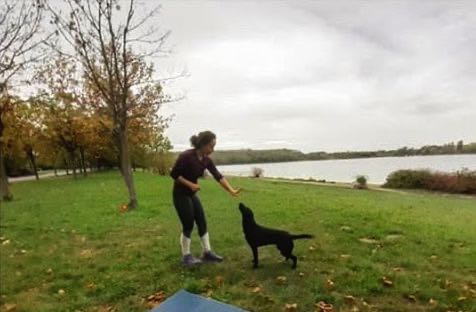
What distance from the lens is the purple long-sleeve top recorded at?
6.47 meters

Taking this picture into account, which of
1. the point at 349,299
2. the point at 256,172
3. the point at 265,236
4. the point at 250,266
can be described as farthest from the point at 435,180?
the point at 349,299

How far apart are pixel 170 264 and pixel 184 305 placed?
13.5 feet

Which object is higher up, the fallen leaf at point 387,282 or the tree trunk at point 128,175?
the tree trunk at point 128,175

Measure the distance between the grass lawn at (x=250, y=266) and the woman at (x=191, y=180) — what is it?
0.60 m

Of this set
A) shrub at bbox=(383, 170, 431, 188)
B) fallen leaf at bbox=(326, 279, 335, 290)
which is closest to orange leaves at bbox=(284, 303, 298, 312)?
fallen leaf at bbox=(326, 279, 335, 290)

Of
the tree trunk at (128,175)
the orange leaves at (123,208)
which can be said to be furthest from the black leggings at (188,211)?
the tree trunk at (128,175)

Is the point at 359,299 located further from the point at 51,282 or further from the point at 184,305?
the point at 51,282

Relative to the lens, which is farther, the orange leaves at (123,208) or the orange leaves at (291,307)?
the orange leaves at (123,208)

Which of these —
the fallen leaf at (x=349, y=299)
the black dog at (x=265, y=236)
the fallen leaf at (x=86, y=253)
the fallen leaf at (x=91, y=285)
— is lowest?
the fallen leaf at (x=91, y=285)

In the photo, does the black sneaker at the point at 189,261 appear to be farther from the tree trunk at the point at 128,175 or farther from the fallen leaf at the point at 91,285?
the tree trunk at the point at 128,175

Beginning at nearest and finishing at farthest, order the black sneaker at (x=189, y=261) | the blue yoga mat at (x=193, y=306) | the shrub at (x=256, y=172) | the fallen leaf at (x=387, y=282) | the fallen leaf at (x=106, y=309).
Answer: the blue yoga mat at (x=193, y=306)
the fallen leaf at (x=106, y=309)
the fallen leaf at (x=387, y=282)
the black sneaker at (x=189, y=261)
the shrub at (x=256, y=172)

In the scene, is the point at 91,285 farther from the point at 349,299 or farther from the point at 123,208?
the point at 123,208

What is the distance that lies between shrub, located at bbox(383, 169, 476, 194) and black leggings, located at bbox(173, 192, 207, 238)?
28.8m

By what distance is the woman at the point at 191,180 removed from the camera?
647 cm
